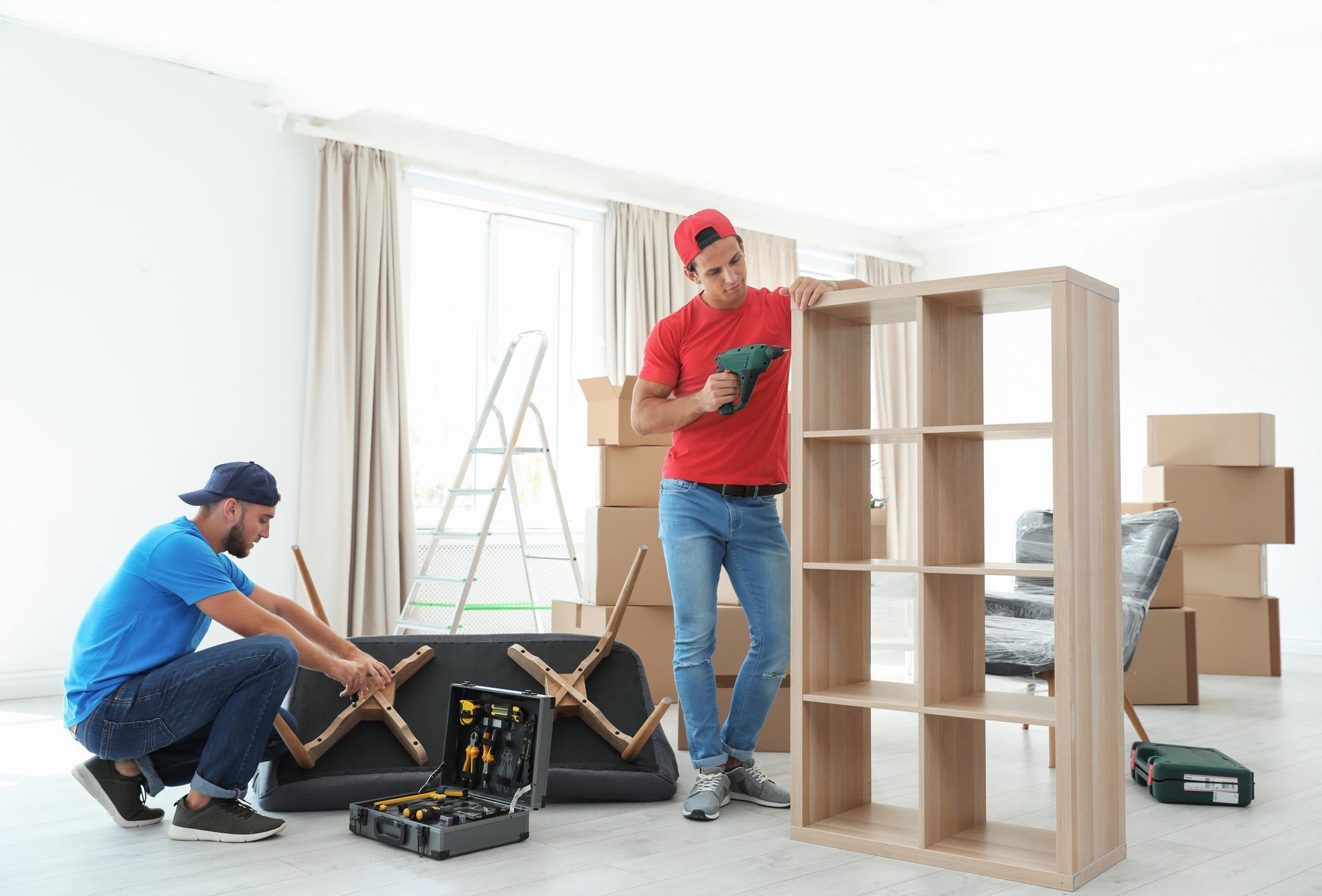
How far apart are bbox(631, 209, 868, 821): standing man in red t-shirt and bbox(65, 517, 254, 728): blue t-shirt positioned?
42.8 inches

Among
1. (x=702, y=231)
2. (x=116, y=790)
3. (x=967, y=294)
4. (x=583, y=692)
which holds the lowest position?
(x=116, y=790)

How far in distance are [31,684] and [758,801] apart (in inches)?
123

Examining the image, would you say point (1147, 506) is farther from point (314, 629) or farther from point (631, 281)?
point (314, 629)

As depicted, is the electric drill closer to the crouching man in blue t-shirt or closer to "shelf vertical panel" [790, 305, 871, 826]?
"shelf vertical panel" [790, 305, 871, 826]

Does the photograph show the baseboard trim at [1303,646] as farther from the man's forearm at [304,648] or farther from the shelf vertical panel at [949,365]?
the man's forearm at [304,648]

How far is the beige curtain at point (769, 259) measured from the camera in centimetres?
704

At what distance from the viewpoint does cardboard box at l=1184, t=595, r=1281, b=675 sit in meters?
5.26

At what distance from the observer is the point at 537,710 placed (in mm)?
2527

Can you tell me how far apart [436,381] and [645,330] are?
1257mm

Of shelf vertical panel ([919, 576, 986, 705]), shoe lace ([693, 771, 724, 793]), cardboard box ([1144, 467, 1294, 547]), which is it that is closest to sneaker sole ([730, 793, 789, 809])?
shoe lace ([693, 771, 724, 793])

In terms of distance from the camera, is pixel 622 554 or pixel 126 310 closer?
pixel 622 554

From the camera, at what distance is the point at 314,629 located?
2785mm

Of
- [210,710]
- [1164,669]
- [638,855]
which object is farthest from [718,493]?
[1164,669]

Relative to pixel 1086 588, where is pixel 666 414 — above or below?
above
